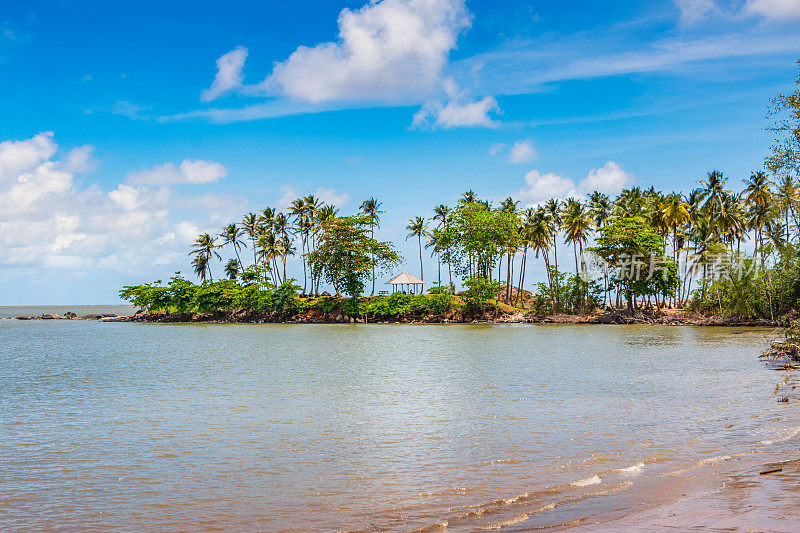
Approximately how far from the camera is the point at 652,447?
38.9 feet

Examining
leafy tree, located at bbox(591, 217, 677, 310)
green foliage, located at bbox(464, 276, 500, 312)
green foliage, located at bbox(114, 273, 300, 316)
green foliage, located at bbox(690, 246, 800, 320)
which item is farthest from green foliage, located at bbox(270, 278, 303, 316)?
green foliage, located at bbox(690, 246, 800, 320)

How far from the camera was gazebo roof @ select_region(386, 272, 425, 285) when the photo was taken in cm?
9126

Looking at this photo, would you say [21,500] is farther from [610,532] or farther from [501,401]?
[501,401]

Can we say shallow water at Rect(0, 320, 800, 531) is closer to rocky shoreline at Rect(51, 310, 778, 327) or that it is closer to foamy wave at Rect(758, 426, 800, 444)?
foamy wave at Rect(758, 426, 800, 444)

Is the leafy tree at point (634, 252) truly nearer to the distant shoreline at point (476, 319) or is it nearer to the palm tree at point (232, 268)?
the distant shoreline at point (476, 319)

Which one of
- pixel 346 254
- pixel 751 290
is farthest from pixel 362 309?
pixel 751 290

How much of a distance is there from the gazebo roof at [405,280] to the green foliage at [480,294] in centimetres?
1154

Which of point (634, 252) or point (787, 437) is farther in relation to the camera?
point (634, 252)

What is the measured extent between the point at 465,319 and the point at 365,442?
70.2m

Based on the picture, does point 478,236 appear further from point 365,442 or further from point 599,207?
point 365,442

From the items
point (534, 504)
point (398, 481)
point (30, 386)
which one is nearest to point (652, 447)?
point (534, 504)

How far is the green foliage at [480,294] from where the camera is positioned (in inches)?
3165

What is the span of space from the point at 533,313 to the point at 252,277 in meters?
45.1

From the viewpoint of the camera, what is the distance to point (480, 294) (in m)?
81.1
